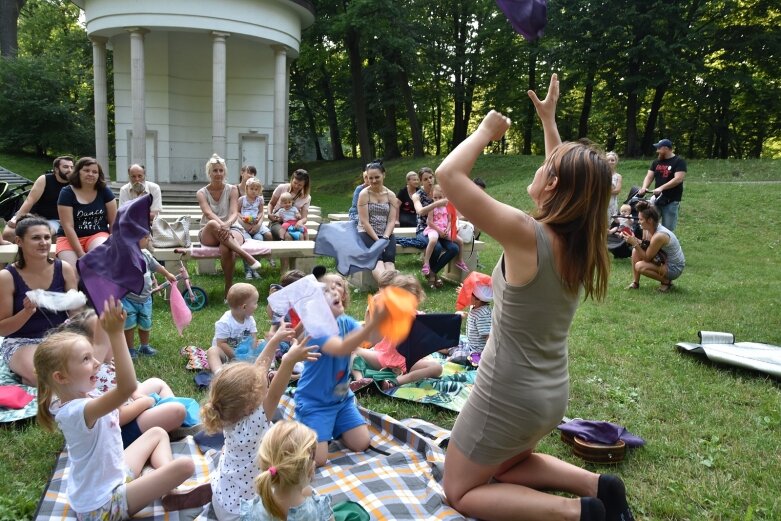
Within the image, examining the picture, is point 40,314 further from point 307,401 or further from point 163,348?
point 307,401

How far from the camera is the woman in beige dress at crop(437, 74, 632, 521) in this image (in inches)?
95.2

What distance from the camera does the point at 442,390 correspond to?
4.84 m

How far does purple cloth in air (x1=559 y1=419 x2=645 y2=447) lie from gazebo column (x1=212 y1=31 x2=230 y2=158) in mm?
18731

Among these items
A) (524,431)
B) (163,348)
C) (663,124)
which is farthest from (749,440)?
(663,124)

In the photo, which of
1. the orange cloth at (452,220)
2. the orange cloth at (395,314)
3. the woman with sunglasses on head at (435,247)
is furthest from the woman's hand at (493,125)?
the orange cloth at (452,220)

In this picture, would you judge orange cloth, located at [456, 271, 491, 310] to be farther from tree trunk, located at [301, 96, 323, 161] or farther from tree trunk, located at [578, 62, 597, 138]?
tree trunk, located at [301, 96, 323, 161]

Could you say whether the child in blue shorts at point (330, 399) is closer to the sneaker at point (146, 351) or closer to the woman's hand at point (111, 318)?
the woman's hand at point (111, 318)

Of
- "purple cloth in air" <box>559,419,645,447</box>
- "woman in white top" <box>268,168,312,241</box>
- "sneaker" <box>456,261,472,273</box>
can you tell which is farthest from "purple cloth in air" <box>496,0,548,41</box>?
"woman in white top" <box>268,168,312,241</box>

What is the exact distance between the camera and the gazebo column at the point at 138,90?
19.5 m

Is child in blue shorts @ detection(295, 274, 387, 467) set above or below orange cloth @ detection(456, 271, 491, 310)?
below

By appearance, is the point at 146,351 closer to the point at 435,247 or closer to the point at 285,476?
the point at 285,476

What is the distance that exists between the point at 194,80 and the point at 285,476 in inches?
928

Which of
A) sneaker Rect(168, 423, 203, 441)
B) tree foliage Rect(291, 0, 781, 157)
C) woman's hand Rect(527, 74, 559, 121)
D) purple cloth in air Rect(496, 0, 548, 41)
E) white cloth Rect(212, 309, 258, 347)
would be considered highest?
tree foliage Rect(291, 0, 781, 157)

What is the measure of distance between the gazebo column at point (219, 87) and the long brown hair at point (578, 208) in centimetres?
1944
